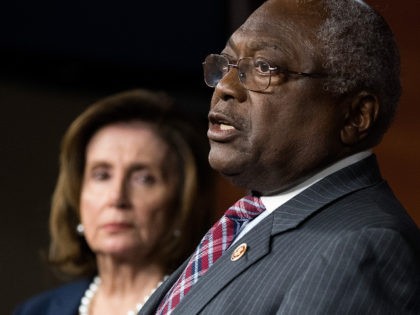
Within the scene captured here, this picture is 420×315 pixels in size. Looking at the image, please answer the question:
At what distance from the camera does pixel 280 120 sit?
2.10 metres

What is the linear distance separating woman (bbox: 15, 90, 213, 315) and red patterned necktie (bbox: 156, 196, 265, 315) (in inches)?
39.8

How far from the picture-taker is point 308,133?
210 centimetres

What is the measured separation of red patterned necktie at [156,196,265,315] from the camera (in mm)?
2145

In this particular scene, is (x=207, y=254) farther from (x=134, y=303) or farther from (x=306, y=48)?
(x=134, y=303)

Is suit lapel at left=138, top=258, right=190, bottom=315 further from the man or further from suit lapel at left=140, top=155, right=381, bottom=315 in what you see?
suit lapel at left=140, top=155, right=381, bottom=315

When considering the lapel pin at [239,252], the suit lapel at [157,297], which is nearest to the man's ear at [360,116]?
the lapel pin at [239,252]

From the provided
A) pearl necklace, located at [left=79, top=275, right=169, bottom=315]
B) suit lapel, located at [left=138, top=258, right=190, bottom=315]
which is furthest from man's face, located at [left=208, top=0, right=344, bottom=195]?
pearl necklace, located at [left=79, top=275, right=169, bottom=315]

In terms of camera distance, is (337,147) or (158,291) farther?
(158,291)

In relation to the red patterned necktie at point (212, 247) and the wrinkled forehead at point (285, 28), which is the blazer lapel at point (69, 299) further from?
the wrinkled forehead at point (285, 28)

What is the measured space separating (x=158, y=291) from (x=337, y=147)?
0.47 metres

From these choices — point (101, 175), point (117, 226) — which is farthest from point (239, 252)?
point (101, 175)

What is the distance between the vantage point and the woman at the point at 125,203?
3.25 meters

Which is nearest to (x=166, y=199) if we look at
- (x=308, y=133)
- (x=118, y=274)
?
(x=118, y=274)

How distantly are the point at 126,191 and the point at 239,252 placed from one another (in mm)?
1233
